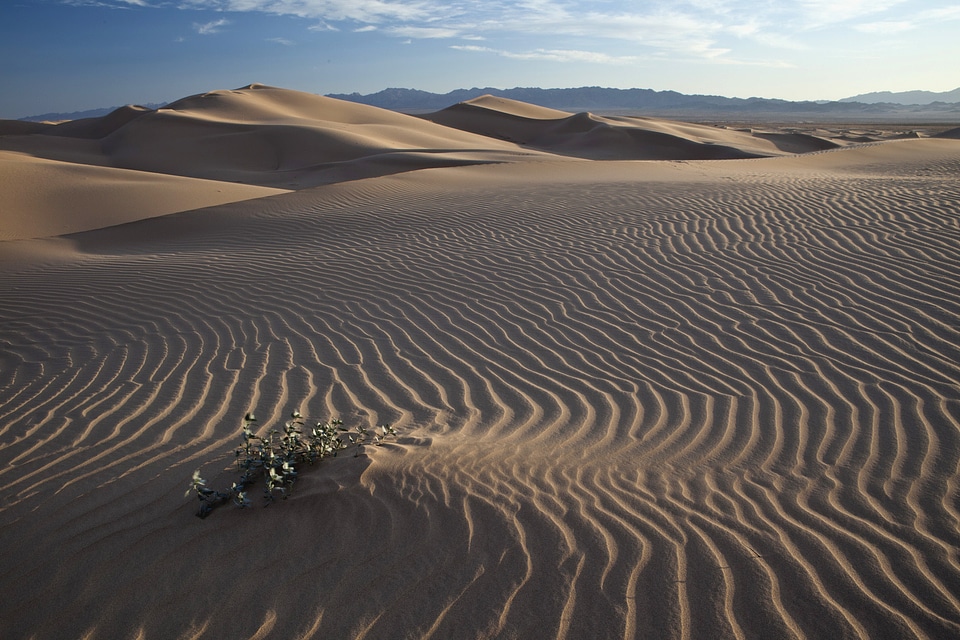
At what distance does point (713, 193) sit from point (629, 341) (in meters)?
6.97

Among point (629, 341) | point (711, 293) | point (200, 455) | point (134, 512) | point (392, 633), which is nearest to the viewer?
point (392, 633)

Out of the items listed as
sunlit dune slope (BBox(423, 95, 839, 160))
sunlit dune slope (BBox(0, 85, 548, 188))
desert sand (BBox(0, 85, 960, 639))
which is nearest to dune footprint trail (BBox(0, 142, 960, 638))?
desert sand (BBox(0, 85, 960, 639))

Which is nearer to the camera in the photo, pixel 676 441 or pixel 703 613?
pixel 703 613

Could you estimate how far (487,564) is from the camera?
8.57 ft

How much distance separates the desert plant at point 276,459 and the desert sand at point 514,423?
8 cm

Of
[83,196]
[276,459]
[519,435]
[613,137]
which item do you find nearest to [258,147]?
[83,196]

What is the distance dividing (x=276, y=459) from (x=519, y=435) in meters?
1.44

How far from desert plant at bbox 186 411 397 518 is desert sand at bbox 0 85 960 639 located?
75mm

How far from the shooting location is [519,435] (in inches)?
152

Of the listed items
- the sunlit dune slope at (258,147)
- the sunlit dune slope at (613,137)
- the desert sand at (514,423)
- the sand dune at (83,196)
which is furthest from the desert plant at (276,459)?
the sunlit dune slope at (613,137)

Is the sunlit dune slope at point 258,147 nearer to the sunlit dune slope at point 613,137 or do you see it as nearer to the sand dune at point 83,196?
the sand dune at point 83,196

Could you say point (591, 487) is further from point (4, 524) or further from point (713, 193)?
point (713, 193)

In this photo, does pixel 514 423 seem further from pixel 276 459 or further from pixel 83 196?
pixel 83 196

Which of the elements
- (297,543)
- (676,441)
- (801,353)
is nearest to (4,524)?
(297,543)
